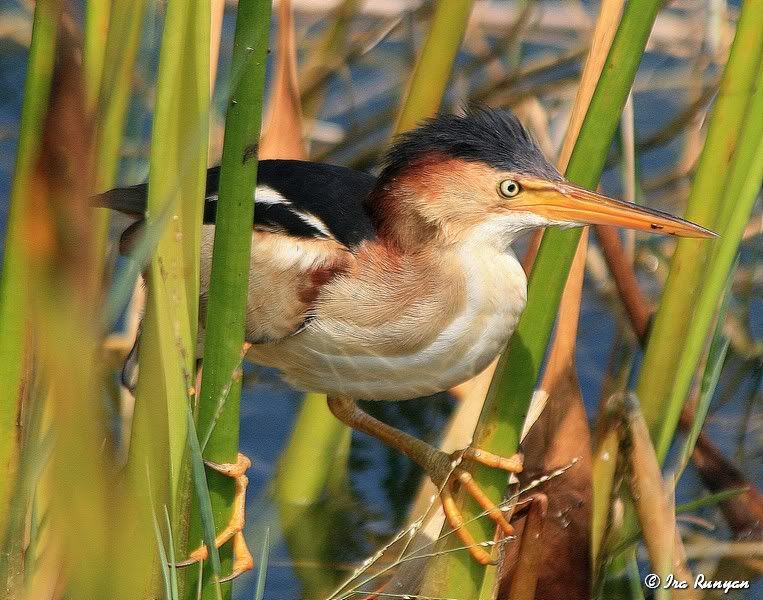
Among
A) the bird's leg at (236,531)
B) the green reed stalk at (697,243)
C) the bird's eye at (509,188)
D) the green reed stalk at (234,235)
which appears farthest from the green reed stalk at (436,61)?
the green reed stalk at (234,235)


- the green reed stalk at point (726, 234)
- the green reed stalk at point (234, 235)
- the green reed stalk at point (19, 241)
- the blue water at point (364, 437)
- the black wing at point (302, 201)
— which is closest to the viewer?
the green reed stalk at point (234, 235)

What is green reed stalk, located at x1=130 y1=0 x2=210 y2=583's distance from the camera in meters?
1.02

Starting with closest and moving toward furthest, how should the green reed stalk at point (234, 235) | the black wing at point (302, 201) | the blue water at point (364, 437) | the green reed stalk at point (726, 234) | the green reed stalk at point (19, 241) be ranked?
the green reed stalk at point (234, 235) < the green reed stalk at point (19, 241) < the green reed stalk at point (726, 234) < the black wing at point (302, 201) < the blue water at point (364, 437)

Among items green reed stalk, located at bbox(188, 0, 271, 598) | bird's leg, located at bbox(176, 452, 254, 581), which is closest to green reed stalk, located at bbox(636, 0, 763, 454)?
bird's leg, located at bbox(176, 452, 254, 581)

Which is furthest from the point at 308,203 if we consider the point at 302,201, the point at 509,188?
the point at 509,188

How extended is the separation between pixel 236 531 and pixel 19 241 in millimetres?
413

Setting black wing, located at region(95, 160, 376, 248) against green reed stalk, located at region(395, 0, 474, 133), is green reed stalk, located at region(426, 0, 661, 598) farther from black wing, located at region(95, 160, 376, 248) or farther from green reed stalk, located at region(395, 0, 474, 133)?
Result: green reed stalk, located at region(395, 0, 474, 133)

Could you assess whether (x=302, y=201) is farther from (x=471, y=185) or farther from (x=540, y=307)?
(x=540, y=307)

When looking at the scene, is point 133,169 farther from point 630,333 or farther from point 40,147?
point 630,333

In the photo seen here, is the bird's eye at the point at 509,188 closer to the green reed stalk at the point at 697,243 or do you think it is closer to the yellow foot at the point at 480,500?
the green reed stalk at the point at 697,243

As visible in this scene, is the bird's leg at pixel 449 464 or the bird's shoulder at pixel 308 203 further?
the bird's shoulder at pixel 308 203

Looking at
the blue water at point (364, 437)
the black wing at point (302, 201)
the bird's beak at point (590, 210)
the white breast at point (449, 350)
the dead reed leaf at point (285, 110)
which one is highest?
the dead reed leaf at point (285, 110)

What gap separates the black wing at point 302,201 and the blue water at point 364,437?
32 centimetres

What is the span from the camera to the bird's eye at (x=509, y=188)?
4.94ft
